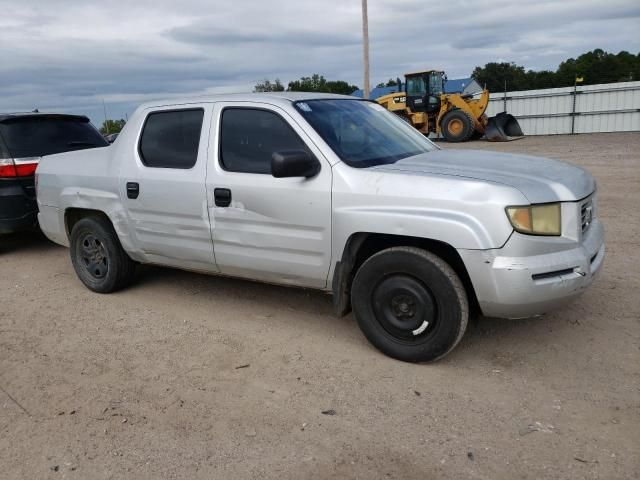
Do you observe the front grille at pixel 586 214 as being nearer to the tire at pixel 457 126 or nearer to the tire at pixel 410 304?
the tire at pixel 410 304

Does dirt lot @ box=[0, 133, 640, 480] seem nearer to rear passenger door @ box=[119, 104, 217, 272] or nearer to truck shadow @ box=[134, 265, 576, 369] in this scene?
truck shadow @ box=[134, 265, 576, 369]

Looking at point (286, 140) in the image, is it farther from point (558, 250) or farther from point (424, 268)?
point (558, 250)

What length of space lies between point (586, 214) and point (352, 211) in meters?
Result: 1.53

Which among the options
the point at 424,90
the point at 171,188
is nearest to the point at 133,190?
the point at 171,188

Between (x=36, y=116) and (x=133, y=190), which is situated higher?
(x=36, y=116)

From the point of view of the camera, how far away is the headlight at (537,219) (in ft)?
10.7

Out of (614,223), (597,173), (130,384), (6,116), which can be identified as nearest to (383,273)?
(130,384)

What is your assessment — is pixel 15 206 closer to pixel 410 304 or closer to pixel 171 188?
pixel 171 188

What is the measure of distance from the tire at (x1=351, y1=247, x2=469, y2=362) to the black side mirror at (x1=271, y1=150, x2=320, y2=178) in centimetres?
72

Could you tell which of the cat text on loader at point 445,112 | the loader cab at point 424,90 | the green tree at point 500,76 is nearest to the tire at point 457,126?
the cat text on loader at point 445,112

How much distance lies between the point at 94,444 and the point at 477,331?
2701 millimetres

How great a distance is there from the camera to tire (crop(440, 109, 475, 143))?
A: 69.7 ft

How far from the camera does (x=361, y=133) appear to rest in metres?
4.30

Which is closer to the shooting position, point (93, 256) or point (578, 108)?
point (93, 256)
